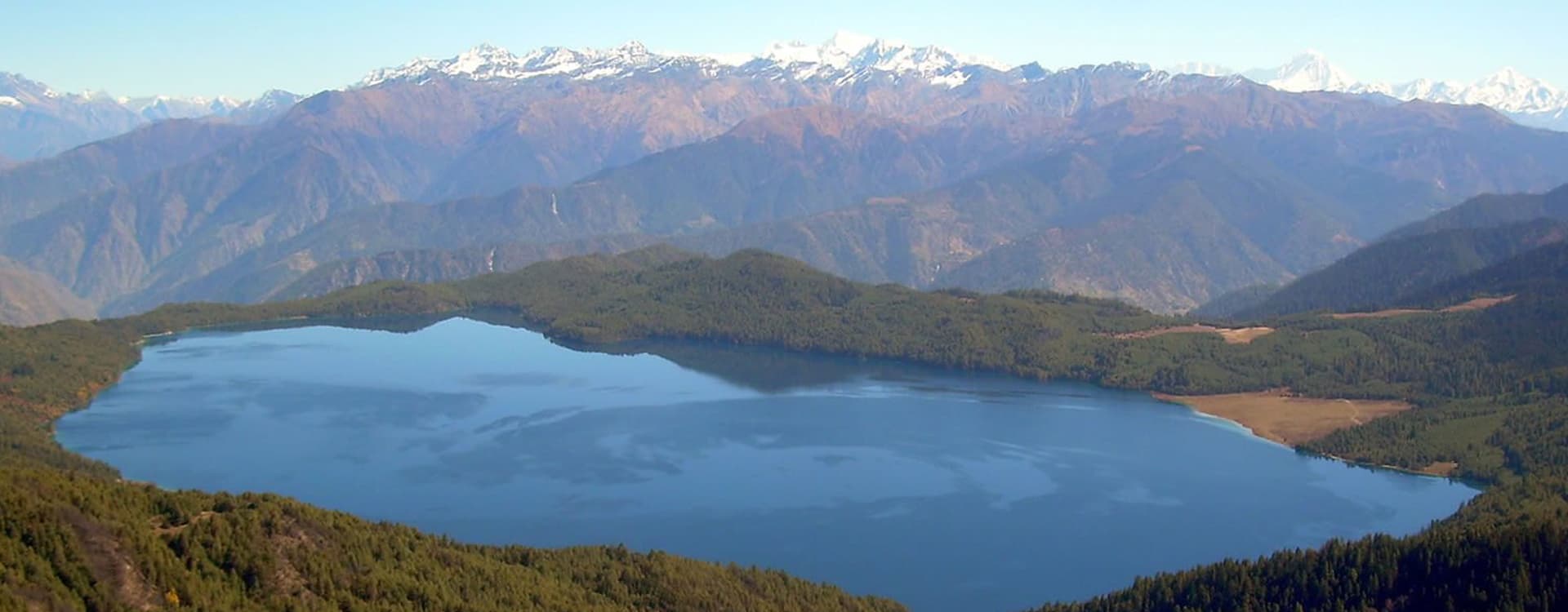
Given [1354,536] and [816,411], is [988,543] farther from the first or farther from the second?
[816,411]

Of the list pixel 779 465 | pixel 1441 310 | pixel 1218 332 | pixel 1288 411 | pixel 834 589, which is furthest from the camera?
pixel 1218 332

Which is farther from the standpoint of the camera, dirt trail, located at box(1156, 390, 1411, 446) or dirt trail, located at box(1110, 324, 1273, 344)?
dirt trail, located at box(1110, 324, 1273, 344)

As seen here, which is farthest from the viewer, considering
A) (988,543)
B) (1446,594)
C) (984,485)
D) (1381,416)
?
(1381,416)

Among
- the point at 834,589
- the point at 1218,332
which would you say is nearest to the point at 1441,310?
the point at 1218,332

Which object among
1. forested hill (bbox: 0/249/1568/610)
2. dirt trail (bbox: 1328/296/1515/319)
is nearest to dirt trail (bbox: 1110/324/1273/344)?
forested hill (bbox: 0/249/1568/610)

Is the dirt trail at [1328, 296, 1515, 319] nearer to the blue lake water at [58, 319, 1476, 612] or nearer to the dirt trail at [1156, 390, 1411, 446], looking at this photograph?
the dirt trail at [1156, 390, 1411, 446]

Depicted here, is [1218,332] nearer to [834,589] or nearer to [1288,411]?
[1288,411]

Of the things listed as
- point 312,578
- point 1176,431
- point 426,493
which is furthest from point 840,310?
point 312,578
